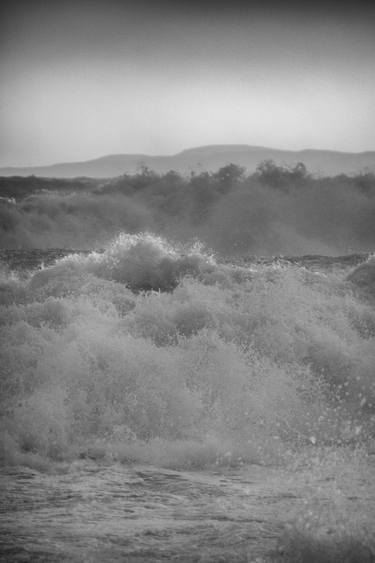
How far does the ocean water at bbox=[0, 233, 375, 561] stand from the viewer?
11.9ft

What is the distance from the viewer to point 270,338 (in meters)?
7.02

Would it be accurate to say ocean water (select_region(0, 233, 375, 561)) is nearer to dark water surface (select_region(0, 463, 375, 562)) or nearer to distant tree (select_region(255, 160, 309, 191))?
dark water surface (select_region(0, 463, 375, 562))

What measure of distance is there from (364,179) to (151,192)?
6873 mm

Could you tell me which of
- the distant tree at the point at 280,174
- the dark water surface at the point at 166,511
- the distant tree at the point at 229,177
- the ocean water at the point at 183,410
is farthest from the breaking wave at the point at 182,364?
the distant tree at the point at 229,177

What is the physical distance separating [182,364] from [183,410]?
2.59ft

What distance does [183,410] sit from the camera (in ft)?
18.1

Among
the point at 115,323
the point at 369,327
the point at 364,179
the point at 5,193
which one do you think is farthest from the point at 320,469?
the point at 5,193

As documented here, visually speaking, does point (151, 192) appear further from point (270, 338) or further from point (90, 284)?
point (270, 338)

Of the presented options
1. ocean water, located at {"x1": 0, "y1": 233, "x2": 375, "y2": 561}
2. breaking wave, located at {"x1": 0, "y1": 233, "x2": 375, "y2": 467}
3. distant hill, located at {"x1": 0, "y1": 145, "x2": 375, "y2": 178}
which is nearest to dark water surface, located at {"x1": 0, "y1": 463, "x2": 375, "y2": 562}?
ocean water, located at {"x1": 0, "y1": 233, "x2": 375, "y2": 561}

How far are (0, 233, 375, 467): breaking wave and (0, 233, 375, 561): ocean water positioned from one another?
18mm

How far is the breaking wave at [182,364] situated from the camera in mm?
5102

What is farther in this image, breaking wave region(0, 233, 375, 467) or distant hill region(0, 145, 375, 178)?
distant hill region(0, 145, 375, 178)

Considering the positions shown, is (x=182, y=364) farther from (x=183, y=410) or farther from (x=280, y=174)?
(x=280, y=174)

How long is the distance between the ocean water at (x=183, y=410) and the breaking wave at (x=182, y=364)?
0.06 ft
